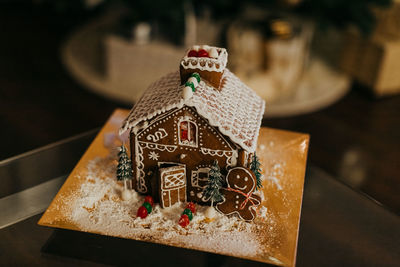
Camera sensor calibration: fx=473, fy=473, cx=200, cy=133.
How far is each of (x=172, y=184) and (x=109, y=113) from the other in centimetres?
170

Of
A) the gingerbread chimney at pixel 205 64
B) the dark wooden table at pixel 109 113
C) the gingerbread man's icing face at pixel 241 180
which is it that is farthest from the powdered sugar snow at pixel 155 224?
the dark wooden table at pixel 109 113

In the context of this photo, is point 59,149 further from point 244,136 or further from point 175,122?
point 244,136

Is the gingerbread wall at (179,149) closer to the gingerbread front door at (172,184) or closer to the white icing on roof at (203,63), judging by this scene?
the gingerbread front door at (172,184)

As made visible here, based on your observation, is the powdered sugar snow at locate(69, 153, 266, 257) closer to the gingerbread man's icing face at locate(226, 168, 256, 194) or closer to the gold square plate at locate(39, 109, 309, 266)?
the gold square plate at locate(39, 109, 309, 266)

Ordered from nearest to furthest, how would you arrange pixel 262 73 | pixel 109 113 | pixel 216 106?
pixel 216 106, pixel 109 113, pixel 262 73

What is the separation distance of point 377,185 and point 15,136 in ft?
Result: 6.95

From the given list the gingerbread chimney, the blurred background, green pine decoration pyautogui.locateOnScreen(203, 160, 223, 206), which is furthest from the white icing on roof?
the blurred background

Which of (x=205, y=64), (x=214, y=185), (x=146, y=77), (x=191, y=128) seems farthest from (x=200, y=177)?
(x=146, y=77)

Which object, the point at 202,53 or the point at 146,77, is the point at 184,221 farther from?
the point at 146,77

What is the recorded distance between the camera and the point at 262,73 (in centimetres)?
334

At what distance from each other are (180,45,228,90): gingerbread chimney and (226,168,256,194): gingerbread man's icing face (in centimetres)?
27

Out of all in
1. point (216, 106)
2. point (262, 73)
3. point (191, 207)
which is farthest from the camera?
point (262, 73)

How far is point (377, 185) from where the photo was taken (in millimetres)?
2580

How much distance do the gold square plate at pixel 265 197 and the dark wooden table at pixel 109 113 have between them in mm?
833
